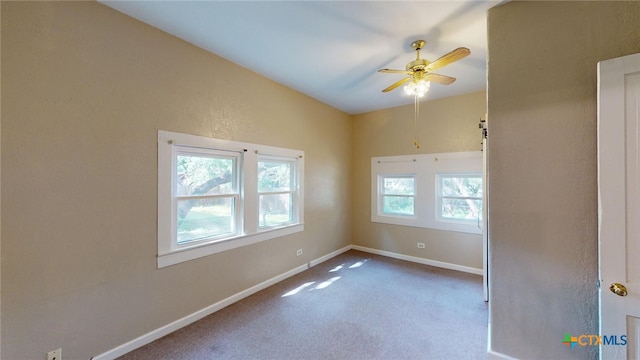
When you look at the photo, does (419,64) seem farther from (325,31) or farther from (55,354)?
(55,354)

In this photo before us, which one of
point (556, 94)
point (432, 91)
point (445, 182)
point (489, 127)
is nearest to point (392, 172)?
point (445, 182)

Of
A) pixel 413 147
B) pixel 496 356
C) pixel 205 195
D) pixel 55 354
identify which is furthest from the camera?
pixel 413 147

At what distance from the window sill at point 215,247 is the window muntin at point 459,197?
2.59m

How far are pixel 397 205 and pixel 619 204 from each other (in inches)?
127

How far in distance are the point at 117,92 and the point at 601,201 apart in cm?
344

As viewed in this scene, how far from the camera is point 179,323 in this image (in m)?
2.27

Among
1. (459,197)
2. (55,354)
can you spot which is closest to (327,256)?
(459,197)

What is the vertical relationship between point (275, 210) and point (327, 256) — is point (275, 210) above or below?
above

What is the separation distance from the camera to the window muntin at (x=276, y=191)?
3227mm

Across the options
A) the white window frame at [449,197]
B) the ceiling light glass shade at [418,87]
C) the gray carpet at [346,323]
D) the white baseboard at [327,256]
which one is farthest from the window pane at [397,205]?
the ceiling light glass shade at [418,87]

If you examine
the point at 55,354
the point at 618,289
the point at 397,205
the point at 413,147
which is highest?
the point at 413,147

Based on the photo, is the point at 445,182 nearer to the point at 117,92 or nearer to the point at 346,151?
the point at 346,151

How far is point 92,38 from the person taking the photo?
5.93 ft

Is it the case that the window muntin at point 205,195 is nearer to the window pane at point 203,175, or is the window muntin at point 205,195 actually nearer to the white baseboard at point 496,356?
the window pane at point 203,175
